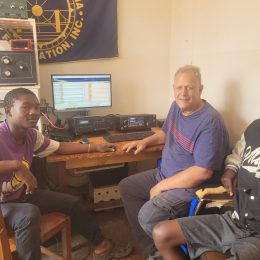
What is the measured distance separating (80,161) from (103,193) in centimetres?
64

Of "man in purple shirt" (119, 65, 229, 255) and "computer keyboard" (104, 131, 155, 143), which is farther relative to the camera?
"computer keyboard" (104, 131, 155, 143)

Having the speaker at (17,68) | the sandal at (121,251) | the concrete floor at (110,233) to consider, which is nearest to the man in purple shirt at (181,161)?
the sandal at (121,251)

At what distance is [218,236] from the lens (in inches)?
53.6

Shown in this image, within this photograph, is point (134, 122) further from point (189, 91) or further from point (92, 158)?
point (189, 91)

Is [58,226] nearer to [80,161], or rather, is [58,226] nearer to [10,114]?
[80,161]

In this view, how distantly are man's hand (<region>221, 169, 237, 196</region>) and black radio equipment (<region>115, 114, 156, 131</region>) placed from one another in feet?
3.07

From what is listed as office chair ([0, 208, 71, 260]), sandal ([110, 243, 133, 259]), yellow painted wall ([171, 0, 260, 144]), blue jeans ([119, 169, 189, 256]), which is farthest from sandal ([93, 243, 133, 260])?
yellow painted wall ([171, 0, 260, 144])

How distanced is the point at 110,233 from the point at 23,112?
1216 mm

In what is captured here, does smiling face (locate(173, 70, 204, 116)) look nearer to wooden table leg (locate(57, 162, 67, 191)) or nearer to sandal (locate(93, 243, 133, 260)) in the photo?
wooden table leg (locate(57, 162, 67, 191))

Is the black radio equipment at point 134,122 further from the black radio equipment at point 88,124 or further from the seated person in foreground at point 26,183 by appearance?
the seated person in foreground at point 26,183

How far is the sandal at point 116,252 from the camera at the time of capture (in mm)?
1907

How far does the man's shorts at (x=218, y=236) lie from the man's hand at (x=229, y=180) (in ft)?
0.48

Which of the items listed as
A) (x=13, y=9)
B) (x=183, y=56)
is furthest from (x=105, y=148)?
(x=183, y=56)

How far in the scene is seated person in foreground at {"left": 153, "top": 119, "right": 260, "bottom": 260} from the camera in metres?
1.31
